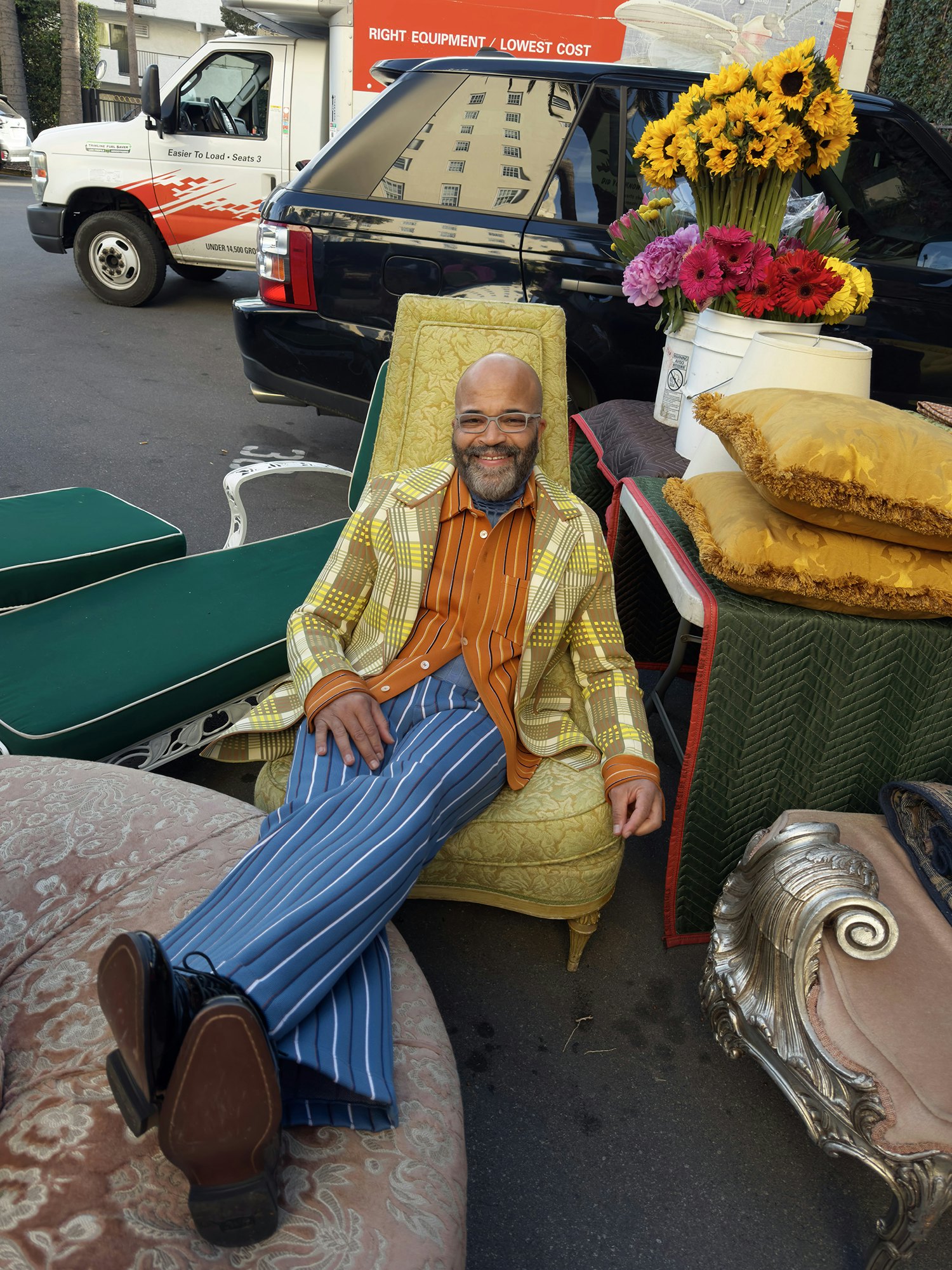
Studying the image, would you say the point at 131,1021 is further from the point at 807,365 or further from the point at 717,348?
the point at 717,348

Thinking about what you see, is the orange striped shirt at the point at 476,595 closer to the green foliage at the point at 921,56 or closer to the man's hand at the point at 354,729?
the man's hand at the point at 354,729

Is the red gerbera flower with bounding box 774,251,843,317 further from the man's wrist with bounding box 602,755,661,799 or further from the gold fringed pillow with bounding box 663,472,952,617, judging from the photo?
the man's wrist with bounding box 602,755,661,799

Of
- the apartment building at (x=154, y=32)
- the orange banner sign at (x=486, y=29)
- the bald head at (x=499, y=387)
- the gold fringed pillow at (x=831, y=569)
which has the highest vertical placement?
the apartment building at (x=154, y=32)

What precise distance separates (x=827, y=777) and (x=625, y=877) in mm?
732

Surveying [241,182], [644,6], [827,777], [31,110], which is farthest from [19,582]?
[31,110]

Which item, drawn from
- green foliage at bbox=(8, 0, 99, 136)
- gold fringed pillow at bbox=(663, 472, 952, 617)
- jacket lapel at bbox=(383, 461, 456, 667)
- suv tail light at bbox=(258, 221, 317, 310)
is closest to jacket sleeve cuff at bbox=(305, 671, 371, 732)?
jacket lapel at bbox=(383, 461, 456, 667)

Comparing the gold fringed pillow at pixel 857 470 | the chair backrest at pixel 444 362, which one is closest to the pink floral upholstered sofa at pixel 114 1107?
the gold fringed pillow at pixel 857 470

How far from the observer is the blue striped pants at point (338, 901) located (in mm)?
1336

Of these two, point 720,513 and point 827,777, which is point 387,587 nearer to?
point 720,513

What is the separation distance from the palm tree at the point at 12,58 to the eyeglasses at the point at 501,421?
819 inches

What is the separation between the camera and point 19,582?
8.86 ft

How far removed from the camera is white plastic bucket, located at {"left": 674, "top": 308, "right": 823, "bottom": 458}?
8.38 ft

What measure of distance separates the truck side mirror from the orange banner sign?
5.37 feet

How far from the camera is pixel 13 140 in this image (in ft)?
54.2
